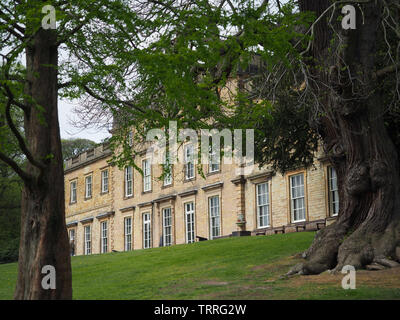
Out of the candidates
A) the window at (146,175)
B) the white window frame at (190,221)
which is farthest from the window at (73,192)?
the white window frame at (190,221)

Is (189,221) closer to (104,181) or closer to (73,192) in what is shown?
(104,181)

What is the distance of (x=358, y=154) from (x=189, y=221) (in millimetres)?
24611

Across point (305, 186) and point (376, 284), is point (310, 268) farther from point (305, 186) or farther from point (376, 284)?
point (305, 186)

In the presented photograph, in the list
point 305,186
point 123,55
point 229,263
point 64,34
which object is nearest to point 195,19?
point 123,55

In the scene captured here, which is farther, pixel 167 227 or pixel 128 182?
pixel 128 182

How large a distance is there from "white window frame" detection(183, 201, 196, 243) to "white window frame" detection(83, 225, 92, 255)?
47.2 feet

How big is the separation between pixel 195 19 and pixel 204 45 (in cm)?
93

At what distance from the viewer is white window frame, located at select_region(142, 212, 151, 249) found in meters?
42.8

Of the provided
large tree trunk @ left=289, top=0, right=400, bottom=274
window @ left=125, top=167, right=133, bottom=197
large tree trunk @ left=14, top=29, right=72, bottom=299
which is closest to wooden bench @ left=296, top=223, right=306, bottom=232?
large tree trunk @ left=289, top=0, right=400, bottom=274

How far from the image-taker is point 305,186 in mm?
30219

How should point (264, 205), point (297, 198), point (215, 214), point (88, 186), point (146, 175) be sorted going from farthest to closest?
point (88, 186) → point (146, 175) → point (215, 214) → point (264, 205) → point (297, 198)

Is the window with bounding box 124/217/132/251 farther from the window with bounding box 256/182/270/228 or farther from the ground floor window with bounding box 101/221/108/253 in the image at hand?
the window with bounding box 256/182/270/228

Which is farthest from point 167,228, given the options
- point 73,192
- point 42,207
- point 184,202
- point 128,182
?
point 42,207

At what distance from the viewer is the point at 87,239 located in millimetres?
51000
